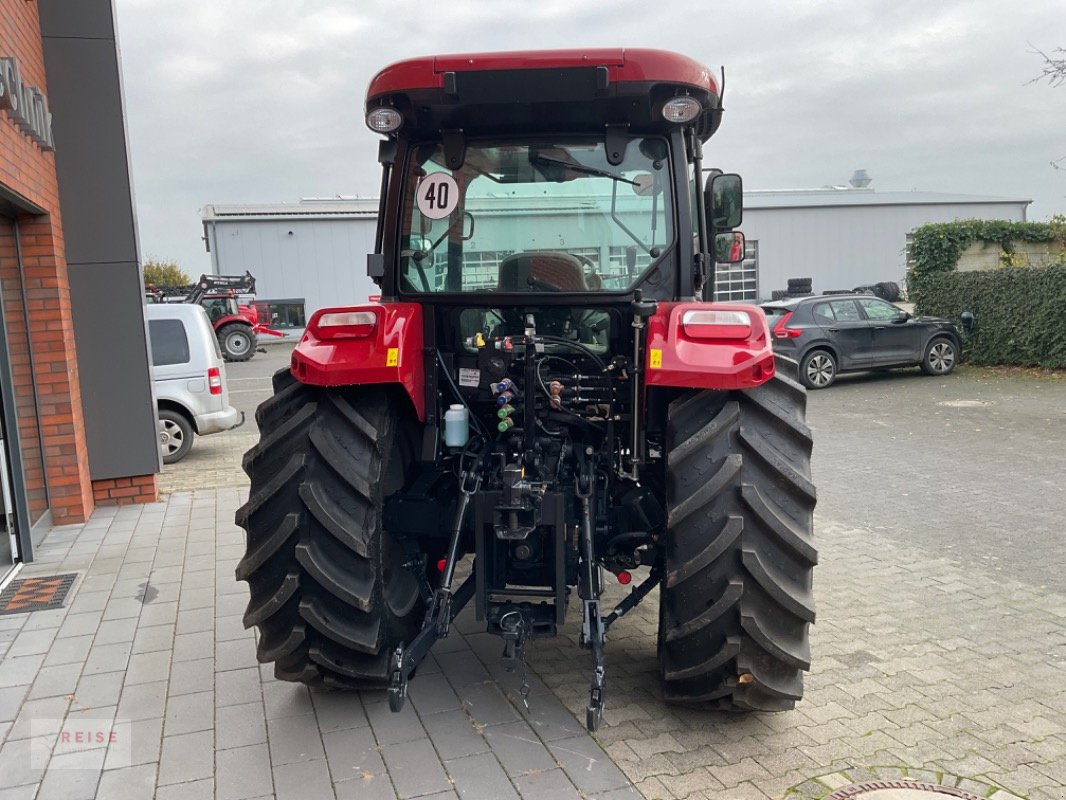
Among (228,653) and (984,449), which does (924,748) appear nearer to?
(228,653)

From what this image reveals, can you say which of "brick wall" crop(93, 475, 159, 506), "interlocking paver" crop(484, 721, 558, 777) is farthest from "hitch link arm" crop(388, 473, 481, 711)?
"brick wall" crop(93, 475, 159, 506)

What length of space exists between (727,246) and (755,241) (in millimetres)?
26147

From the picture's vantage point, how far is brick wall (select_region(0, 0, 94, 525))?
21.5 feet

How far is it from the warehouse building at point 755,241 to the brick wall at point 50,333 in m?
24.8

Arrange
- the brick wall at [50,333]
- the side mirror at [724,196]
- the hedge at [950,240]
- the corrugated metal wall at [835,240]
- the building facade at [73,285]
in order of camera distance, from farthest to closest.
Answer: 1. the corrugated metal wall at [835,240]
2. the hedge at [950,240]
3. the brick wall at [50,333]
4. the building facade at [73,285]
5. the side mirror at [724,196]

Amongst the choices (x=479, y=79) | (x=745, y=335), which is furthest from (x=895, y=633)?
(x=479, y=79)

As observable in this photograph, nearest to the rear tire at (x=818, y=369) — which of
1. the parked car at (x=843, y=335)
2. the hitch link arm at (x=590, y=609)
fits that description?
the parked car at (x=843, y=335)

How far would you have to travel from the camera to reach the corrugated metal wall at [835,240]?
29812 mm

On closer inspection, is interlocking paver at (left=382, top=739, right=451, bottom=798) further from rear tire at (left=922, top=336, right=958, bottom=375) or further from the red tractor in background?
the red tractor in background

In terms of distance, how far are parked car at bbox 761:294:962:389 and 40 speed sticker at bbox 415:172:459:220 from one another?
11.0 metres

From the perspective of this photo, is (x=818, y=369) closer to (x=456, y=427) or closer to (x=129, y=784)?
(x=456, y=427)

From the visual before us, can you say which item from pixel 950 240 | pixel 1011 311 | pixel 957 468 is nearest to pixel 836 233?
pixel 950 240

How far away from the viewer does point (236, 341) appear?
24828 mm

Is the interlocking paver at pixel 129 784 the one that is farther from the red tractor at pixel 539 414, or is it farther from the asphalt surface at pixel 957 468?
the asphalt surface at pixel 957 468
